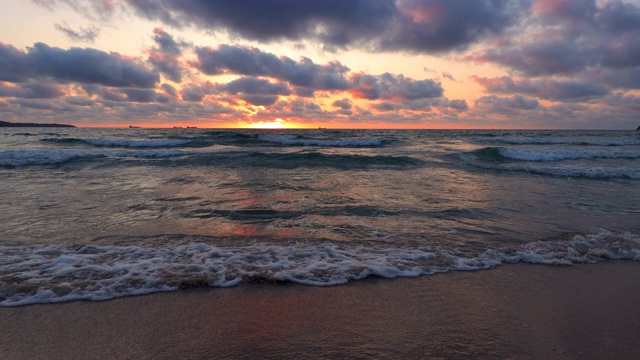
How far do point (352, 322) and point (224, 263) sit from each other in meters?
2.18

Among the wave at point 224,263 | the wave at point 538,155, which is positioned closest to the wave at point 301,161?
the wave at point 538,155

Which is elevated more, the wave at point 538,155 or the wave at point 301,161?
the wave at point 538,155

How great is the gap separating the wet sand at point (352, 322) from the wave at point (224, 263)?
0.77ft

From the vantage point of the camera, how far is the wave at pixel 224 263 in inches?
162

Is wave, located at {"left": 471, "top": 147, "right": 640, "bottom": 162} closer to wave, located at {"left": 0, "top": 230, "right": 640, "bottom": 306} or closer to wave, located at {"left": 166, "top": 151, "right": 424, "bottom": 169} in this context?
wave, located at {"left": 166, "top": 151, "right": 424, "bottom": 169}

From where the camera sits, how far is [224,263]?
4820 millimetres

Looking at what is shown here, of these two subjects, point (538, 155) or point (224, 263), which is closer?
point (224, 263)

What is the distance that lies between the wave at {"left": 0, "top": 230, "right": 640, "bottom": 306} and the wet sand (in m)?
0.24

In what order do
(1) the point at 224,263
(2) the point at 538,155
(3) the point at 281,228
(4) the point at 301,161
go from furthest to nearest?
(2) the point at 538,155
(4) the point at 301,161
(3) the point at 281,228
(1) the point at 224,263

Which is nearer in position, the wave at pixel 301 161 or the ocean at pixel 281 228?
the ocean at pixel 281 228

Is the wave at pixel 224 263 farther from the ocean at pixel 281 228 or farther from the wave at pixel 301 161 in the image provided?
the wave at pixel 301 161

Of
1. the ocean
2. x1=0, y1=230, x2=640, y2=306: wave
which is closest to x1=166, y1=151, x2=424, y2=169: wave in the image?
the ocean

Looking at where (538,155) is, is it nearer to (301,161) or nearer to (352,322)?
(301,161)

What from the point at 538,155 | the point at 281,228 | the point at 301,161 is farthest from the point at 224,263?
the point at 538,155
